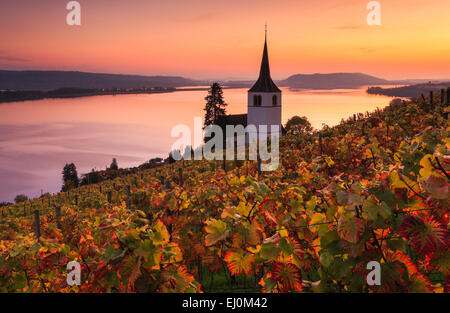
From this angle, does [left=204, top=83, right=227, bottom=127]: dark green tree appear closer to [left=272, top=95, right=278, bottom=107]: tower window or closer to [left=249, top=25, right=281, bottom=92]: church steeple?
[left=249, top=25, right=281, bottom=92]: church steeple

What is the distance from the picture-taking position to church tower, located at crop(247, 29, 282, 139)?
192ft

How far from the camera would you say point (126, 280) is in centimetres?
183

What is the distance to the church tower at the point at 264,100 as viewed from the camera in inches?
2299

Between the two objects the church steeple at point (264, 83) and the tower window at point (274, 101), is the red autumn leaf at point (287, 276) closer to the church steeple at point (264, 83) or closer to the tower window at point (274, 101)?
the church steeple at point (264, 83)

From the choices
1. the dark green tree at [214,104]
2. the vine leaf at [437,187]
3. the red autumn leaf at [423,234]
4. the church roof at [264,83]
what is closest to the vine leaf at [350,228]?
the red autumn leaf at [423,234]

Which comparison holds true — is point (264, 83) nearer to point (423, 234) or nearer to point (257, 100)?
point (257, 100)

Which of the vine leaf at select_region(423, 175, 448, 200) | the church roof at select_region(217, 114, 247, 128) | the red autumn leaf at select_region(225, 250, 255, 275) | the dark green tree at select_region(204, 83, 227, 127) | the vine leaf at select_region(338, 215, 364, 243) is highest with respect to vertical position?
the dark green tree at select_region(204, 83, 227, 127)

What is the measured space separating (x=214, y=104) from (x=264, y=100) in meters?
10.1

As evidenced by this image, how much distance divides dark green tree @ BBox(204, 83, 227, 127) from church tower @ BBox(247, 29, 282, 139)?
6038 millimetres

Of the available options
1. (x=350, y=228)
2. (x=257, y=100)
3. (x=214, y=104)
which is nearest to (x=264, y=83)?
(x=257, y=100)

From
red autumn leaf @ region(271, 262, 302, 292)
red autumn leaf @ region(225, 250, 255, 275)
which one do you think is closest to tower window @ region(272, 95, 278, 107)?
red autumn leaf @ region(225, 250, 255, 275)

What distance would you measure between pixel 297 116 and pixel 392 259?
89.0 meters

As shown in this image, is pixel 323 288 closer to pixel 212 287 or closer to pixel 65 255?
pixel 65 255

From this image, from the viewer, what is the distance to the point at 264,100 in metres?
58.5
